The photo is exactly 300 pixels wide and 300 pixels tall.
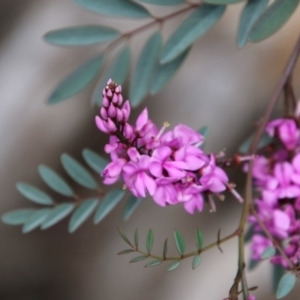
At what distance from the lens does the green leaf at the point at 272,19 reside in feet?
2.04

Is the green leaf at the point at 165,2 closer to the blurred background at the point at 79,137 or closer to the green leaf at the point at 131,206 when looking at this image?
the green leaf at the point at 131,206

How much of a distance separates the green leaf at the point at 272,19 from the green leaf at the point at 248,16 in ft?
0.06

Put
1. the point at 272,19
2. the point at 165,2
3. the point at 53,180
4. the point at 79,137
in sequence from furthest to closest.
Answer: the point at 79,137, the point at 53,180, the point at 165,2, the point at 272,19

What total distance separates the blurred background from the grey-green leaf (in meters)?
0.76

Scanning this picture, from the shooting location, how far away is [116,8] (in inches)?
30.4

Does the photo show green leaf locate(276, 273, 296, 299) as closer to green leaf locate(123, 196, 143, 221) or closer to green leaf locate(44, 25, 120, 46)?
green leaf locate(123, 196, 143, 221)

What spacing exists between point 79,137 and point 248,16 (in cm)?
104

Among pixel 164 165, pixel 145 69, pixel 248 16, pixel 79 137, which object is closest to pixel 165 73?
pixel 145 69

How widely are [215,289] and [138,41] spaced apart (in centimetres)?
66

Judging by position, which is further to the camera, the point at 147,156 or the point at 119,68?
the point at 119,68

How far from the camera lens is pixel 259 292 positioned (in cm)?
154

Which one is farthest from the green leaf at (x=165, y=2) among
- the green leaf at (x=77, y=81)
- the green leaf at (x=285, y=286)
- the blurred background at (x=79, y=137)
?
the blurred background at (x=79, y=137)

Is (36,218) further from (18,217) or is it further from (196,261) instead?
(196,261)

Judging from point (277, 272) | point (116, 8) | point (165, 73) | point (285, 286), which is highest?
point (116, 8)
